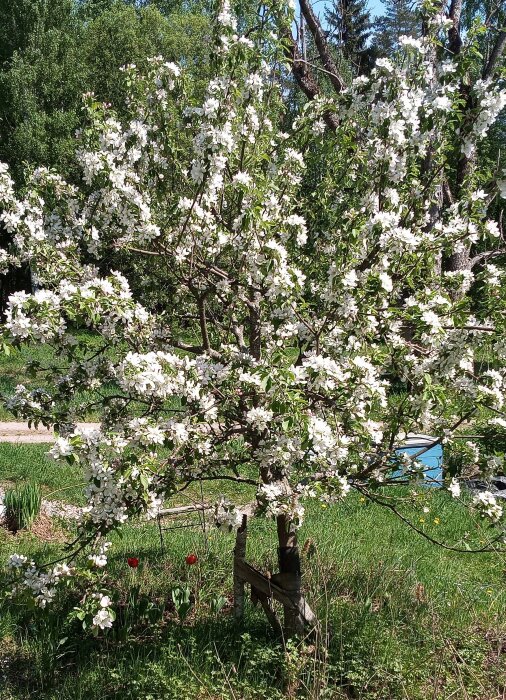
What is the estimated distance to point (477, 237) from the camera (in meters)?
3.44

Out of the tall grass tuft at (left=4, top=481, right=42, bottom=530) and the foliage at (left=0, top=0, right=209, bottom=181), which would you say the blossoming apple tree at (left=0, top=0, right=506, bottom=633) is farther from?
the foliage at (left=0, top=0, right=209, bottom=181)

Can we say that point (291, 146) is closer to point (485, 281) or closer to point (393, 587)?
point (485, 281)

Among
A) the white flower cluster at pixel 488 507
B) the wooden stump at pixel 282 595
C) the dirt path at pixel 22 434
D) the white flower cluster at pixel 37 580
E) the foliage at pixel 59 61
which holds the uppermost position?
the foliage at pixel 59 61

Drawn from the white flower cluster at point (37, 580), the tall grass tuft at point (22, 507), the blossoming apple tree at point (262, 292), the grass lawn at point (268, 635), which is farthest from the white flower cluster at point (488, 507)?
the tall grass tuft at point (22, 507)

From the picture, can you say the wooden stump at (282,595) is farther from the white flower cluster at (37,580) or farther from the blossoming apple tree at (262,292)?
the white flower cluster at (37,580)

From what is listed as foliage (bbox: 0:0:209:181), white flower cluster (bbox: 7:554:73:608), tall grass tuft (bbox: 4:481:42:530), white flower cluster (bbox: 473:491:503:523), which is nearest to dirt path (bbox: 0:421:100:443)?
tall grass tuft (bbox: 4:481:42:530)

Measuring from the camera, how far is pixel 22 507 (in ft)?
19.5

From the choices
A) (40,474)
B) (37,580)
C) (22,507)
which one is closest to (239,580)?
(37,580)

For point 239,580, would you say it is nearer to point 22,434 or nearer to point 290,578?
point 290,578

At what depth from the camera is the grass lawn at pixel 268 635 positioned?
346cm

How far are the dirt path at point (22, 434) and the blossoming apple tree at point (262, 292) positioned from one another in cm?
602

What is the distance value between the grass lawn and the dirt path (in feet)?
13.2

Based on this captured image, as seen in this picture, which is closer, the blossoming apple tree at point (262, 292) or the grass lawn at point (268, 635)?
the blossoming apple tree at point (262, 292)

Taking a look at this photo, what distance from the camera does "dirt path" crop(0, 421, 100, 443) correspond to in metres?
9.49
